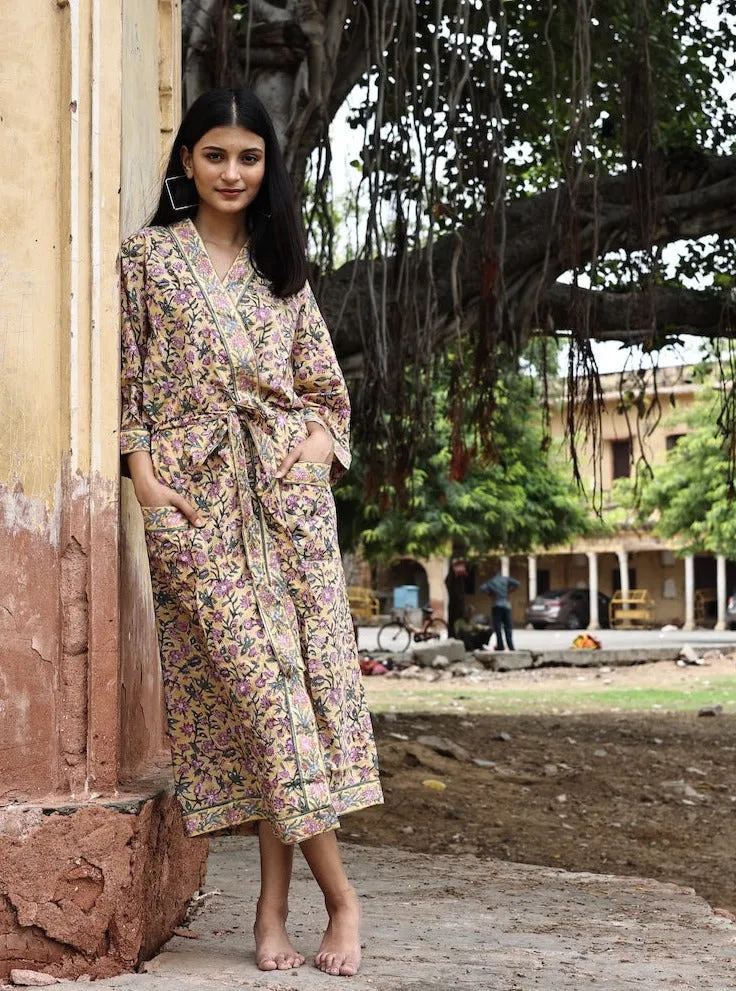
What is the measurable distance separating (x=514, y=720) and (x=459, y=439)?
5.40m

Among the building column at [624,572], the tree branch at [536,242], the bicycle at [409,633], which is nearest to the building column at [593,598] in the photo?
the building column at [624,572]

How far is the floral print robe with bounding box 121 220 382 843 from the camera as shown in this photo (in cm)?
272

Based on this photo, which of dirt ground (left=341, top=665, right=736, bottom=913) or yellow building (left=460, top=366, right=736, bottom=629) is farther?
yellow building (left=460, top=366, right=736, bottom=629)

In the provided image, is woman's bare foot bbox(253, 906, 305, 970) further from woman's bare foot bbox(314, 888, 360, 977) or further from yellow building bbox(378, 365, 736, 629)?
yellow building bbox(378, 365, 736, 629)

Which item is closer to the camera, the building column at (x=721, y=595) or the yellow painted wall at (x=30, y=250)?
the yellow painted wall at (x=30, y=250)

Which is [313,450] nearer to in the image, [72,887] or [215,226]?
[215,226]

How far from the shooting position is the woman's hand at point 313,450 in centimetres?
292

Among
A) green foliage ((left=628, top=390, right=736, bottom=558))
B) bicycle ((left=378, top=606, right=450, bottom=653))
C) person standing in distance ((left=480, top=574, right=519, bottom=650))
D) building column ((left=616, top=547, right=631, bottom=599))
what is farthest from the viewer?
building column ((left=616, top=547, right=631, bottom=599))

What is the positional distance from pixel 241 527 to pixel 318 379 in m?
0.47

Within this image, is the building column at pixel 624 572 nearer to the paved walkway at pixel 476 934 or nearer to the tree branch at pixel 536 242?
the tree branch at pixel 536 242

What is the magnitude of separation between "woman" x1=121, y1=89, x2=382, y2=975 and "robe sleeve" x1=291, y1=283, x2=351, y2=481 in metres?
0.06

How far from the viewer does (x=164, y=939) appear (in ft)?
9.86

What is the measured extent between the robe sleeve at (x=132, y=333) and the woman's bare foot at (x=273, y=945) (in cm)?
112

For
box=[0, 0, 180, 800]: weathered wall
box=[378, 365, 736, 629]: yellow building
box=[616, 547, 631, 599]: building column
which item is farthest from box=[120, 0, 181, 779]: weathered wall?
box=[616, 547, 631, 599]: building column
